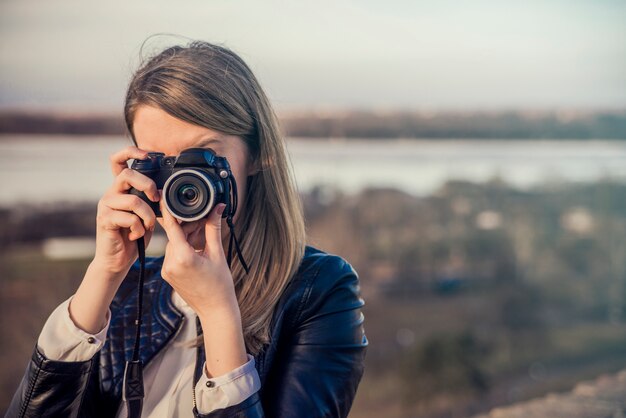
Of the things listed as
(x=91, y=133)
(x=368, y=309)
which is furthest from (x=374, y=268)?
(x=91, y=133)

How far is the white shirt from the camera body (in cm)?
26

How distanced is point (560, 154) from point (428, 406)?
3142 mm

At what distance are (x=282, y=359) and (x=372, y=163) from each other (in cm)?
753

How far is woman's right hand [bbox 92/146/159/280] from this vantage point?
1428 millimetres

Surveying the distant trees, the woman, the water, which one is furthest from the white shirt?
the distant trees

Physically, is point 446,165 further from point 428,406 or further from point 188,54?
point 188,54

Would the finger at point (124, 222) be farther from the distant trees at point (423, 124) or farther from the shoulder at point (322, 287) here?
the distant trees at point (423, 124)

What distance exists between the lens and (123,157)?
1.48 meters

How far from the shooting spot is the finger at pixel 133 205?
4.67ft

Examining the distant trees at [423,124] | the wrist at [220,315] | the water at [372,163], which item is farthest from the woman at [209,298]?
the distant trees at [423,124]

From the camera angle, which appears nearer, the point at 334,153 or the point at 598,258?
the point at 334,153

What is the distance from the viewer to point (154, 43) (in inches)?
67.8

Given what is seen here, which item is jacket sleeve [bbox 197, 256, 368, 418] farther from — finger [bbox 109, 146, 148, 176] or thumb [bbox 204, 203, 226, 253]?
finger [bbox 109, 146, 148, 176]

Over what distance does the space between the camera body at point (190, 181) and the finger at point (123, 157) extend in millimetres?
11
